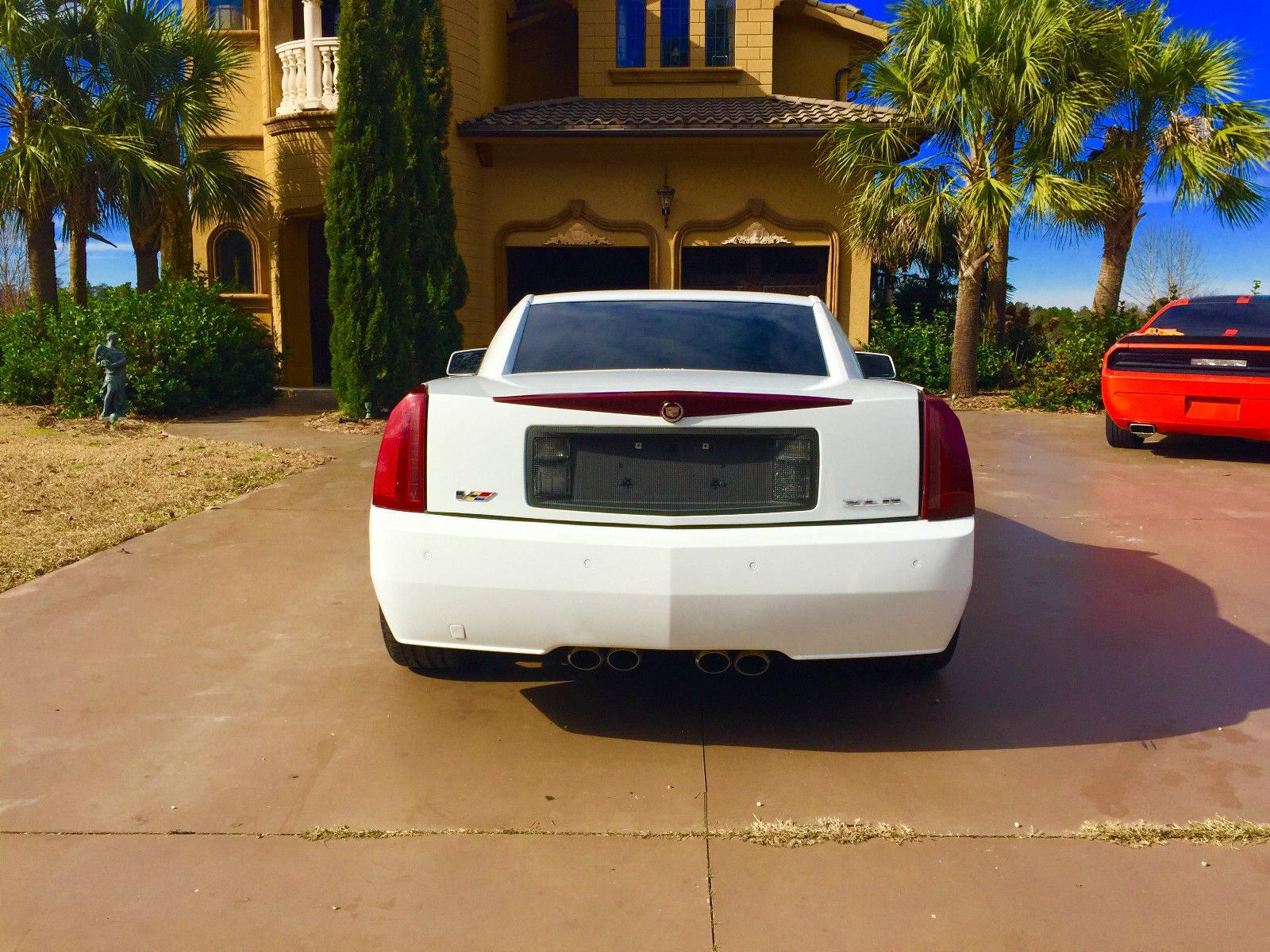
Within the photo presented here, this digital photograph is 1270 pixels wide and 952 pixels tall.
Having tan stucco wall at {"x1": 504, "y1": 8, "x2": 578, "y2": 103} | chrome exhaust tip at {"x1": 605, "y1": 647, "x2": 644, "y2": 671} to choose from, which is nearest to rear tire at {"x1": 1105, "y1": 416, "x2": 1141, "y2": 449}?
chrome exhaust tip at {"x1": 605, "y1": 647, "x2": 644, "y2": 671}

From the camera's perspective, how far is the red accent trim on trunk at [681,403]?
325 cm

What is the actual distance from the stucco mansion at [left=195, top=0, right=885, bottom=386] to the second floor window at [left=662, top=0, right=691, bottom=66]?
21mm

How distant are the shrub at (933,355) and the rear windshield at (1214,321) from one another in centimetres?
545

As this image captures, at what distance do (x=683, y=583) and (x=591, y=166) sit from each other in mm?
15047

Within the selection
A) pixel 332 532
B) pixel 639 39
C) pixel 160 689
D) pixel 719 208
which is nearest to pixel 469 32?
pixel 639 39

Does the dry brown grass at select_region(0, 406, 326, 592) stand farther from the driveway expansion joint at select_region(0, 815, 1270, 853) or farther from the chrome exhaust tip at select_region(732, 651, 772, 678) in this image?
the chrome exhaust tip at select_region(732, 651, 772, 678)

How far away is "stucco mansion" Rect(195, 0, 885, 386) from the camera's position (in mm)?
16203

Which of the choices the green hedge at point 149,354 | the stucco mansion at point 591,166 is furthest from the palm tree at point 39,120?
the stucco mansion at point 591,166

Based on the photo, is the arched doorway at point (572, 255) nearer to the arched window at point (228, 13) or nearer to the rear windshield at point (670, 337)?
the arched window at point (228, 13)

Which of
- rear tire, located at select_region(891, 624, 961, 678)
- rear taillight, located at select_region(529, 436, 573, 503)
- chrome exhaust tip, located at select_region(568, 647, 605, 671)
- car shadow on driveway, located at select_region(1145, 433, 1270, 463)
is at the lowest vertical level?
car shadow on driveway, located at select_region(1145, 433, 1270, 463)

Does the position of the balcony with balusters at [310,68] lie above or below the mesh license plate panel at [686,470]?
above

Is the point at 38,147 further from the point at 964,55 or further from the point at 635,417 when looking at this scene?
the point at 635,417

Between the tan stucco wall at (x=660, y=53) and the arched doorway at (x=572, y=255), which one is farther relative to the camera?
the tan stucco wall at (x=660, y=53)

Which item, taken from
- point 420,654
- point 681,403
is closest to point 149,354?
point 420,654
